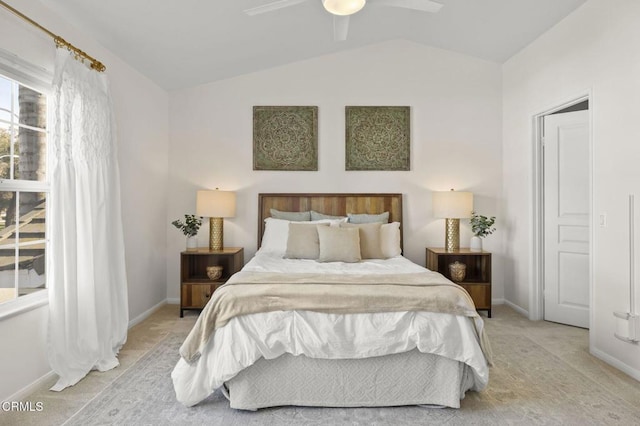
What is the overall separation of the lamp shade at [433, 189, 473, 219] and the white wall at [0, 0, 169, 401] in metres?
3.25

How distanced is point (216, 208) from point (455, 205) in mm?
2648

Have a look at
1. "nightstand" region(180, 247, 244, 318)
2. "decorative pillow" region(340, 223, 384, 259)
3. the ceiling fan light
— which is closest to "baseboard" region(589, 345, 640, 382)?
"decorative pillow" region(340, 223, 384, 259)

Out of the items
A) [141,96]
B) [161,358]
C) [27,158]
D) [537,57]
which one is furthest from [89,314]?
[537,57]

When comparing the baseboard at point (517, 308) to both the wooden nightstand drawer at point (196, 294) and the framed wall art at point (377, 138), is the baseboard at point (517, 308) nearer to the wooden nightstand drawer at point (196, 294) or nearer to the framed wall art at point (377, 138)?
the framed wall art at point (377, 138)

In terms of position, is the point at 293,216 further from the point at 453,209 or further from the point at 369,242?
the point at 453,209

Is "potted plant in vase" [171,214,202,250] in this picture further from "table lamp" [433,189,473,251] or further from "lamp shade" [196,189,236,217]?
"table lamp" [433,189,473,251]

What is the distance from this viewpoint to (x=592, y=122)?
3.09 meters

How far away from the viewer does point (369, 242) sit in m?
3.76

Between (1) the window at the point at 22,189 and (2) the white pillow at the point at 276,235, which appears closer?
(1) the window at the point at 22,189

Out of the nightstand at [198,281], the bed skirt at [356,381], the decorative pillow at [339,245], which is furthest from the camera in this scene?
the nightstand at [198,281]

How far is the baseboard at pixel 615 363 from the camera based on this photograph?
2.63 meters

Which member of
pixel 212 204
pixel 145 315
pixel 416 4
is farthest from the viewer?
pixel 212 204

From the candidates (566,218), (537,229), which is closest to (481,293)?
(537,229)

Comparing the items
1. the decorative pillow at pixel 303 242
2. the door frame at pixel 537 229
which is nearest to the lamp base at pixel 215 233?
the decorative pillow at pixel 303 242
